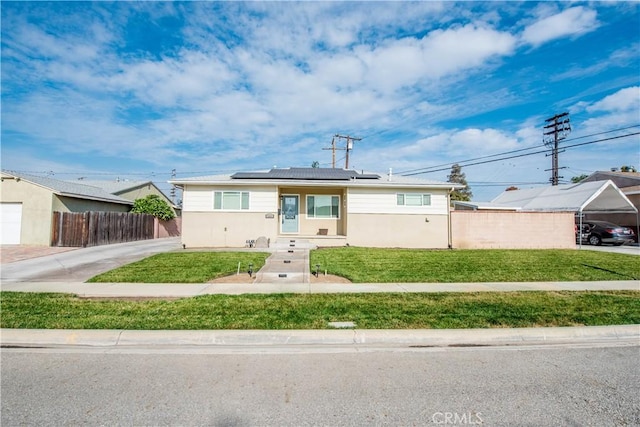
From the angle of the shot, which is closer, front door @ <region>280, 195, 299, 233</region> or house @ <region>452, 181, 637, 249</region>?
house @ <region>452, 181, 637, 249</region>

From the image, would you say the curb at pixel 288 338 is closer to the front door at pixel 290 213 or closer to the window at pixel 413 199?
the window at pixel 413 199

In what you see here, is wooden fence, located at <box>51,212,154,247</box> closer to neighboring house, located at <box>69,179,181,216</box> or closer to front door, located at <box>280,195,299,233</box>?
neighboring house, located at <box>69,179,181,216</box>

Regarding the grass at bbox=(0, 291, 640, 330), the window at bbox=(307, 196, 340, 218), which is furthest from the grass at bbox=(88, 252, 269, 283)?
the window at bbox=(307, 196, 340, 218)

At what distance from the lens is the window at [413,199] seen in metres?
17.8

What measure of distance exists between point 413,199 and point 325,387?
49.5 feet

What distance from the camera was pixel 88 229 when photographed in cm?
1869

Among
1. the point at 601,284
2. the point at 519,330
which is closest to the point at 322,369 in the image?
the point at 519,330

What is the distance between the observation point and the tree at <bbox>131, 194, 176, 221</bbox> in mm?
26438

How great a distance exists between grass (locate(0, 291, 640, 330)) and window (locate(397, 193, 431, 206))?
10.2m

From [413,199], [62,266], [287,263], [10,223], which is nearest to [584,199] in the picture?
[413,199]

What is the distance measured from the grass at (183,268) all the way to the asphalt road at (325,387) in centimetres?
461

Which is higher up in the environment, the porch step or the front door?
the front door

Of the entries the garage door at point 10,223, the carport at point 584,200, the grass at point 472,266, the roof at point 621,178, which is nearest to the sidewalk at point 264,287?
the grass at point 472,266

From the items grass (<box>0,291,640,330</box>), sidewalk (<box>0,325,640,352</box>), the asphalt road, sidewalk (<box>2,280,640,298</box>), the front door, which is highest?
the front door
